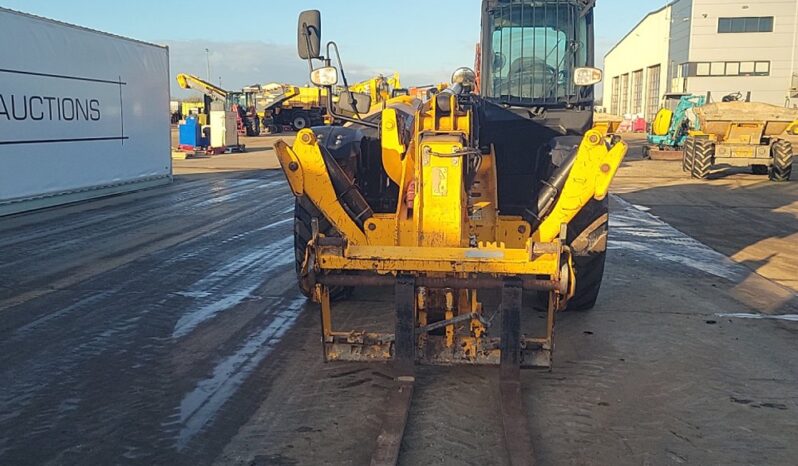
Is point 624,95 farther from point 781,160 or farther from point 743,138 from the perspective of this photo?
point 781,160

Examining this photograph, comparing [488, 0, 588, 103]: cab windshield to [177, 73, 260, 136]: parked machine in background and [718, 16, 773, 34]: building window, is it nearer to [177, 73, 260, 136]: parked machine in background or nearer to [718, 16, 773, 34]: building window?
[177, 73, 260, 136]: parked machine in background

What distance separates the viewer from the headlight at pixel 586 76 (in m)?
6.27

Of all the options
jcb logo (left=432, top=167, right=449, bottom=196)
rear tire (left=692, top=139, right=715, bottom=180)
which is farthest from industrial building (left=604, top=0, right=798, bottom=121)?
jcb logo (left=432, top=167, right=449, bottom=196)

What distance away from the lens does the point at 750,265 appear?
8.57m

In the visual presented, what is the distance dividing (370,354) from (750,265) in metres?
6.04

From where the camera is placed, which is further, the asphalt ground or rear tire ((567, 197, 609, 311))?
rear tire ((567, 197, 609, 311))

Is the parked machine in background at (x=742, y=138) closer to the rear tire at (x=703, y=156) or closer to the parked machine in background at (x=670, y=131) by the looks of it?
the rear tire at (x=703, y=156)

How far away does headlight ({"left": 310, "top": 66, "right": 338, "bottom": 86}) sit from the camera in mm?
5289

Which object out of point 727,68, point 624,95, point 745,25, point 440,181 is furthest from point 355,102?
point 624,95

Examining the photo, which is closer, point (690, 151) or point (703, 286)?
point (703, 286)

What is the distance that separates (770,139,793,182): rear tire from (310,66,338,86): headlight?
642 inches

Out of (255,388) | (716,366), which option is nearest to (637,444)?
(716,366)

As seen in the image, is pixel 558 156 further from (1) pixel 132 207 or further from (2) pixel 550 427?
(1) pixel 132 207

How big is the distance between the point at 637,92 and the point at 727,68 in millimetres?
17157
